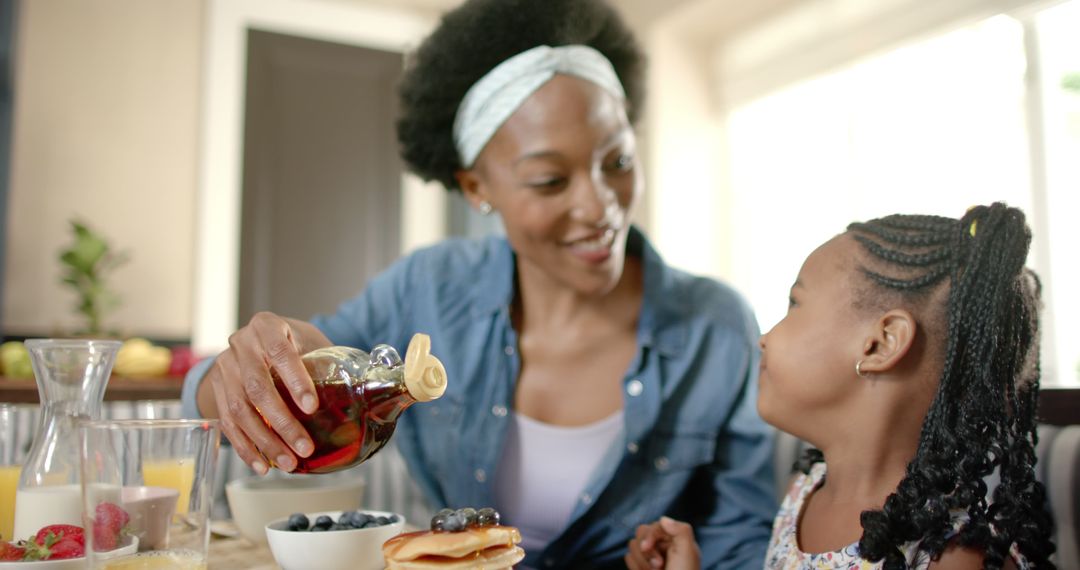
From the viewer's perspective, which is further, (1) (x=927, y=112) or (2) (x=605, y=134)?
(1) (x=927, y=112)

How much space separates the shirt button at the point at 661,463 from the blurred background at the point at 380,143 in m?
1.38

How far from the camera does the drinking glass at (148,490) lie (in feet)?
2.43

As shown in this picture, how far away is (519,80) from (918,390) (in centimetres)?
79

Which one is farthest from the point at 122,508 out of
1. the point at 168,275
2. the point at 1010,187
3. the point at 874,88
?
the point at 168,275

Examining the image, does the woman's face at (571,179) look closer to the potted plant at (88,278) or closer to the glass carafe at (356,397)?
the glass carafe at (356,397)

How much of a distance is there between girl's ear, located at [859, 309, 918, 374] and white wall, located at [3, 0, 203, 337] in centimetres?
332

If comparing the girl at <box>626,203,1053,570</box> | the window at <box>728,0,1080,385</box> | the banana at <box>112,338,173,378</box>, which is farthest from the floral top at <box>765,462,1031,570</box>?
the banana at <box>112,338,173,378</box>

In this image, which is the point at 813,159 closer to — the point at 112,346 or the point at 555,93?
the point at 555,93

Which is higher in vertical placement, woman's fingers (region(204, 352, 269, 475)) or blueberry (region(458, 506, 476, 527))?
woman's fingers (region(204, 352, 269, 475))

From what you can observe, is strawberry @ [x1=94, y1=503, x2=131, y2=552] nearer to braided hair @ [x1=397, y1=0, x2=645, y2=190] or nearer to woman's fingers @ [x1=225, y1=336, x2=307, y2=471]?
woman's fingers @ [x1=225, y1=336, x2=307, y2=471]

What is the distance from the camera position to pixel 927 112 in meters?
2.64

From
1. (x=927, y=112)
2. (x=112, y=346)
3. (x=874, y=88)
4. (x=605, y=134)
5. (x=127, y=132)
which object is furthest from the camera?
(x=127, y=132)

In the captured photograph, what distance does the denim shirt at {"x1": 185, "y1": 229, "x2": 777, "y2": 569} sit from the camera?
1352mm

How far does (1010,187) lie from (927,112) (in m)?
0.37
